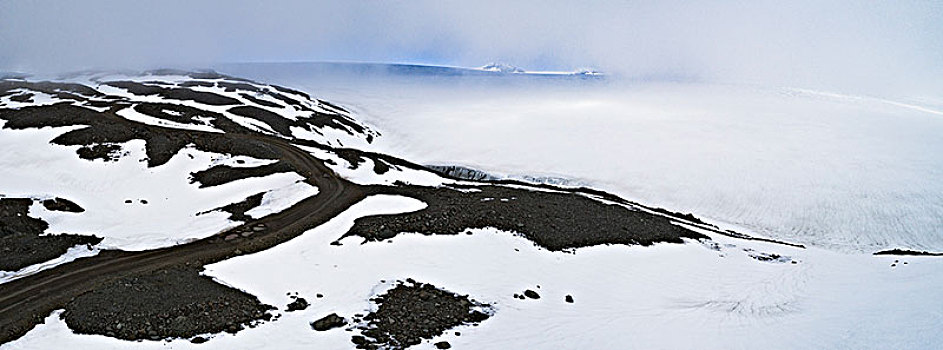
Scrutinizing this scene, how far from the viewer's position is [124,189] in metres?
34.3

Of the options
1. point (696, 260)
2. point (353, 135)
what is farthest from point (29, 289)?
point (353, 135)

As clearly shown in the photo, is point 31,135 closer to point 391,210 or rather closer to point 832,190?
point 391,210

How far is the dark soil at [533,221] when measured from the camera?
1091 inches

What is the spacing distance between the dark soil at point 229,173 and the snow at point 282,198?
130 inches

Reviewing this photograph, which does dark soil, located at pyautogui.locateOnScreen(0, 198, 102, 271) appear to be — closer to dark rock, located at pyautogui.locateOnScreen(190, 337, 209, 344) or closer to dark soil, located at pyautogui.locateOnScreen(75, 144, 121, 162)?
dark soil, located at pyautogui.locateOnScreen(75, 144, 121, 162)

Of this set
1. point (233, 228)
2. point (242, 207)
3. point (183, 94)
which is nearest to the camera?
point (233, 228)

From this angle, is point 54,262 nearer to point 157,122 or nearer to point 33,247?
point 33,247

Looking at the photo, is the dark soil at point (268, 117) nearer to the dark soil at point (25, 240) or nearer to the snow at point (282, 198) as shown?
the snow at point (282, 198)

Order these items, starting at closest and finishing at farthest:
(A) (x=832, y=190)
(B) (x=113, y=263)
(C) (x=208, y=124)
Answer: (B) (x=113, y=263) < (A) (x=832, y=190) < (C) (x=208, y=124)

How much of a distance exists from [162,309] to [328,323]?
6.52 metres

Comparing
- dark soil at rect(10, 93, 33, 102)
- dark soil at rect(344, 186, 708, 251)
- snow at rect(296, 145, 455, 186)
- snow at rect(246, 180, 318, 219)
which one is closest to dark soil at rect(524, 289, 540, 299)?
dark soil at rect(344, 186, 708, 251)

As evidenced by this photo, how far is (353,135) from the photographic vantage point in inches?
3034

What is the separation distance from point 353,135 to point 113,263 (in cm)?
5560

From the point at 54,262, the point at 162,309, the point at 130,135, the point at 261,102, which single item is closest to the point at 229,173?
the point at 130,135
